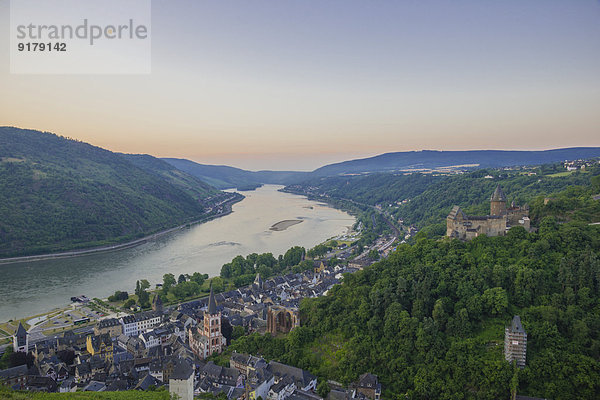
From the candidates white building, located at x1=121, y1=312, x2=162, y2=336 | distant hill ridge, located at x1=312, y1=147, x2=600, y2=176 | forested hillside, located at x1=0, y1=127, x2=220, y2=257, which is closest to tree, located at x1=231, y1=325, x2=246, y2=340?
white building, located at x1=121, y1=312, x2=162, y2=336

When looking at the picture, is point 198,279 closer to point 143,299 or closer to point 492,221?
point 143,299

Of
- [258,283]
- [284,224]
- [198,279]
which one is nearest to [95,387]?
[258,283]

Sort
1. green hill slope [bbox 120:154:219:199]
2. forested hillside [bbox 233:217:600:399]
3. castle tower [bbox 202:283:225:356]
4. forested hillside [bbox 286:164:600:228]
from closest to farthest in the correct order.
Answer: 1. forested hillside [bbox 233:217:600:399]
2. castle tower [bbox 202:283:225:356]
3. forested hillside [bbox 286:164:600:228]
4. green hill slope [bbox 120:154:219:199]

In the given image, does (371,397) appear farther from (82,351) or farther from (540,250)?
(82,351)

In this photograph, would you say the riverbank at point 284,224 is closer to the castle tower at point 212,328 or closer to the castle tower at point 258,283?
the castle tower at point 258,283

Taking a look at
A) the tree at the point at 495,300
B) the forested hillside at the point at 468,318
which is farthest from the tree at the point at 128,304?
the tree at the point at 495,300

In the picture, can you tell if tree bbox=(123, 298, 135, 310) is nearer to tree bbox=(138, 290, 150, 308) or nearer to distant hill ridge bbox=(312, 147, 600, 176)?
tree bbox=(138, 290, 150, 308)
